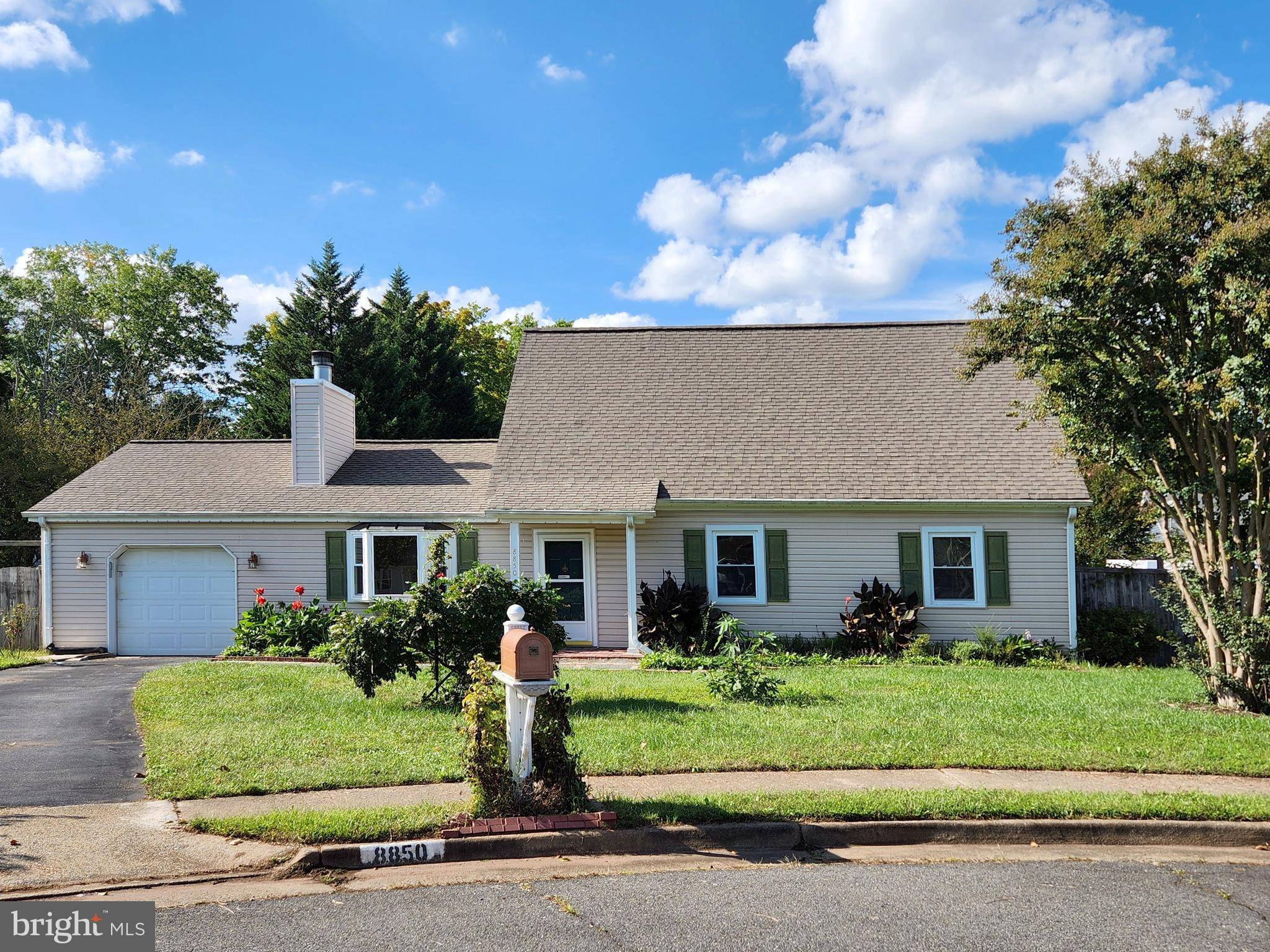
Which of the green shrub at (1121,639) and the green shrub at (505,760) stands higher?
the green shrub at (505,760)

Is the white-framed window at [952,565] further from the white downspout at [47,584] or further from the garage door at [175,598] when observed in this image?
the white downspout at [47,584]

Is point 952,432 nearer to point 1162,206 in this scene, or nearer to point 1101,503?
point 1101,503

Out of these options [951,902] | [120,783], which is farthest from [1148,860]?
[120,783]

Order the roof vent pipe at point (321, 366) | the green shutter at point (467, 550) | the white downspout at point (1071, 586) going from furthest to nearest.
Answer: the roof vent pipe at point (321, 366), the green shutter at point (467, 550), the white downspout at point (1071, 586)

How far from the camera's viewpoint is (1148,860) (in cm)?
593

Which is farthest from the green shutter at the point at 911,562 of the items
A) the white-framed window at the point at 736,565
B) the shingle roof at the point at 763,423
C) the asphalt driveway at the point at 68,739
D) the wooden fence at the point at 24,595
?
the wooden fence at the point at 24,595

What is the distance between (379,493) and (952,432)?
1167 centimetres

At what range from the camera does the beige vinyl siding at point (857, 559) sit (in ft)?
54.3

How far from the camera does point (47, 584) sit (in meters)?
18.0

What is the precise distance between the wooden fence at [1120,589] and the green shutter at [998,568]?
1667mm

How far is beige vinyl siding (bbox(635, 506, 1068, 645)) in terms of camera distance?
1656 cm

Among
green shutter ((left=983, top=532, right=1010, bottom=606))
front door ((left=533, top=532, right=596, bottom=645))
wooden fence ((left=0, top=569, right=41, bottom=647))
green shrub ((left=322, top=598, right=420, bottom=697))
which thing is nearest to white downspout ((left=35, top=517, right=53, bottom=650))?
wooden fence ((left=0, top=569, right=41, bottom=647))

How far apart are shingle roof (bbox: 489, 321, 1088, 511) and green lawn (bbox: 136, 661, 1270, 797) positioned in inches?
200

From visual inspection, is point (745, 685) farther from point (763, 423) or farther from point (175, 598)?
point (175, 598)
